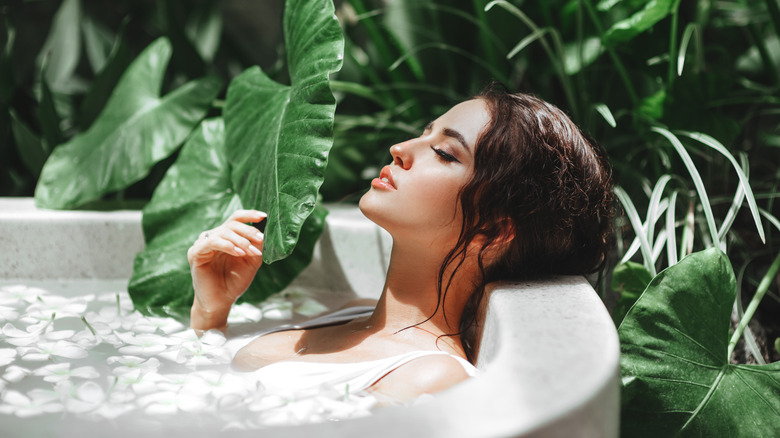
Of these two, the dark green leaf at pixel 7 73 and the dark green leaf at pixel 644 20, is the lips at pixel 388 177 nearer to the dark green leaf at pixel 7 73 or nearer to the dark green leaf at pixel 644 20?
the dark green leaf at pixel 644 20

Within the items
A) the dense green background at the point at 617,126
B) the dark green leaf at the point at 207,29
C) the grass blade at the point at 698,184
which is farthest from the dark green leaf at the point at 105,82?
the grass blade at the point at 698,184

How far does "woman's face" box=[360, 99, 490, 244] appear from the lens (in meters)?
0.93

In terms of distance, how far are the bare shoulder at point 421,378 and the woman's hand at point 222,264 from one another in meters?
0.28

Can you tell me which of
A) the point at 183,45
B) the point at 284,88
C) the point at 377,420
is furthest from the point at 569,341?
the point at 183,45

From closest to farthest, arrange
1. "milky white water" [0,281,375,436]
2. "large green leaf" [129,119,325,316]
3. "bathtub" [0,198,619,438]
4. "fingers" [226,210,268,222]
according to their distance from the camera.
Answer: "bathtub" [0,198,619,438] → "milky white water" [0,281,375,436] → "fingers" [226,210,268,222] → "large green leaf" [129,119,325,316]

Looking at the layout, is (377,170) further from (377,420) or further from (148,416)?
(377,420)

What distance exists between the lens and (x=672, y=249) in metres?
1.08

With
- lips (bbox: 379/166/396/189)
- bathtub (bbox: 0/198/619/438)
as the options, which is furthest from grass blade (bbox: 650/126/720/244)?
lips (bbox: 379/166/396/189)

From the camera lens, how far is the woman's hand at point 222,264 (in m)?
0.99

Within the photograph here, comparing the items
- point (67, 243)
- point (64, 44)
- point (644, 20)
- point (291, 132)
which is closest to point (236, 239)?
point (291, 132)

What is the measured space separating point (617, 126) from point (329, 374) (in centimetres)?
99

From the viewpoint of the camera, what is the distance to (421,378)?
82 centimetres

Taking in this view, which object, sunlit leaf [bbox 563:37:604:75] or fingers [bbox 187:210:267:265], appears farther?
sunlit leaf [bbox 563:37:604:75]

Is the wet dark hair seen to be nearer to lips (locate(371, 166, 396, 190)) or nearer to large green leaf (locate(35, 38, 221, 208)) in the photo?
lips (locate(371, 166, 396, 190))
